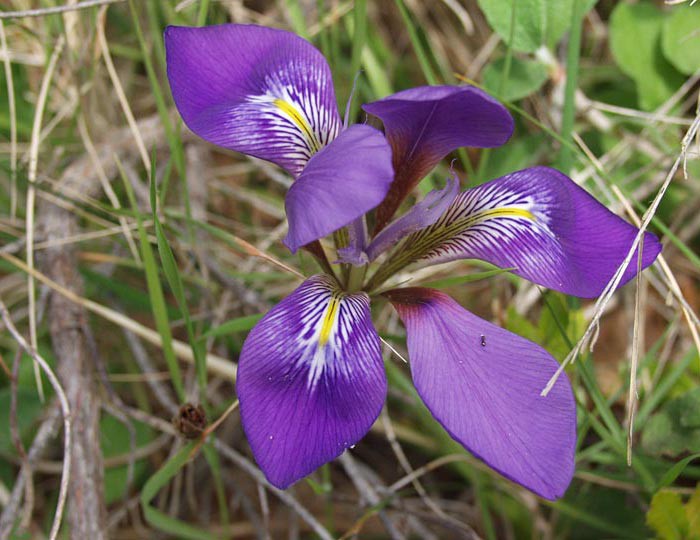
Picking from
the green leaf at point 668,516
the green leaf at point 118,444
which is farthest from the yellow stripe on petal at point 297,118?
the green leaf at point 118,444

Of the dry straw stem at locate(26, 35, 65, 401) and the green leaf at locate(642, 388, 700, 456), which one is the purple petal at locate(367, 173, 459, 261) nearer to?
the green leaf at locate(642, 388, 700, 456)

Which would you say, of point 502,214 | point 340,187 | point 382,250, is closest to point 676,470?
point 502,214

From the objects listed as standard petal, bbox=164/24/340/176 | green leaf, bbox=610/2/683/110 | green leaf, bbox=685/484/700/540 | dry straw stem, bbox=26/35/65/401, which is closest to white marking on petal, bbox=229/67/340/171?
standard petal, bbox=164/24/340/176

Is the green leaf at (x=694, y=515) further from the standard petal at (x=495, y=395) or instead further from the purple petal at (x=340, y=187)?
the purple petal at (x=340, y=187)

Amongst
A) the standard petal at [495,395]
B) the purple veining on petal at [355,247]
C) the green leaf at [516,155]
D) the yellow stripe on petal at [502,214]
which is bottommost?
the green leaf at [516,155]

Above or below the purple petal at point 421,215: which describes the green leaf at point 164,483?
below

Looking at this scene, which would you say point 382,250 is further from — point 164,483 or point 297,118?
point 164,483
